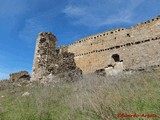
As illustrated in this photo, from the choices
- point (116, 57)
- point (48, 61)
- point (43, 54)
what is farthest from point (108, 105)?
point (116, 57)

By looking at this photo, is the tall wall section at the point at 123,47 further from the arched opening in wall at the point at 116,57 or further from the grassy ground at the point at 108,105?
the grassy ground at the point at 108,105

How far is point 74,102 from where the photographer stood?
17.1 ft

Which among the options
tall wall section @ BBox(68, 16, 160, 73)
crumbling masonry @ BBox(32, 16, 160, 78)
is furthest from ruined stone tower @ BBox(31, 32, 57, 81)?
tall wall section @ BBox(68, 16, 160, 73)

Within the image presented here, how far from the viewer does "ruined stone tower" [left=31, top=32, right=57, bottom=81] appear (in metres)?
12.3

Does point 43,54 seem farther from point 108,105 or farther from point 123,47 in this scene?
point 108,105

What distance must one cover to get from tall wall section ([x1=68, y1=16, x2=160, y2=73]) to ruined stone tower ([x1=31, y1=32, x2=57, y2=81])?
6.46 metres

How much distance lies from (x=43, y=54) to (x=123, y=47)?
304 inches

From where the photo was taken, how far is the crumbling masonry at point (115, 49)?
13321 mm

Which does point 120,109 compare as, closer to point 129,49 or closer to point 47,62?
point 47,62

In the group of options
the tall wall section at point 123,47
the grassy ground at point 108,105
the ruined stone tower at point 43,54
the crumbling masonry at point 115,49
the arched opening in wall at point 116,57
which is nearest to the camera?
the grassy ground at point 108,105

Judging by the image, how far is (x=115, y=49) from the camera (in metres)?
18.6

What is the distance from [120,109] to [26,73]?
1593 centimetres

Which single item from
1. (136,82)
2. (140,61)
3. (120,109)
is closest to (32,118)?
(120,109)

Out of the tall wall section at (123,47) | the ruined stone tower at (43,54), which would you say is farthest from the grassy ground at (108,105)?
the tall wall section at (123,47)
